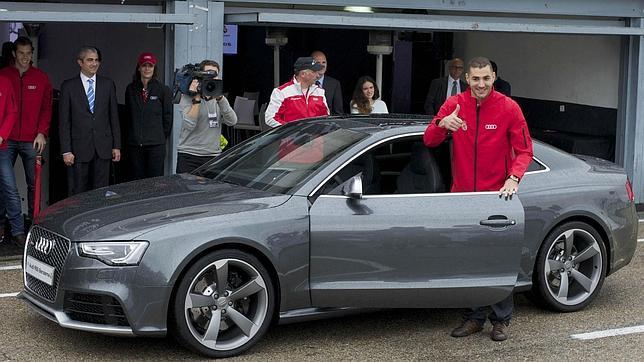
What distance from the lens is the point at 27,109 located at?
9.84 metres

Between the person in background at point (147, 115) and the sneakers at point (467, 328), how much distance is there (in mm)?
4285

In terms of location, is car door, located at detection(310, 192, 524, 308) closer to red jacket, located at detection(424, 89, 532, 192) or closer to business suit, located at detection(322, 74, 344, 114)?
red jacket, located at detection(424, 89, 532, 192)

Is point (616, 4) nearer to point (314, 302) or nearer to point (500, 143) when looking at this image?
point (500, 143)

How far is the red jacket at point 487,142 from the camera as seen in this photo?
6.84 m

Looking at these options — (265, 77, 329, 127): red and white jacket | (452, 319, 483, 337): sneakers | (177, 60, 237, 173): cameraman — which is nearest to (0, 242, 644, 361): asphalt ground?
(452, 319, 483, 337): sneakers

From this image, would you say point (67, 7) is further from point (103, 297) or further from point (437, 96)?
point (437, 96)

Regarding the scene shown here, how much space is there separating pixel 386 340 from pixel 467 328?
55cm

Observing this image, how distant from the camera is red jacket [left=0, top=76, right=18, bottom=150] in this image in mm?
9547

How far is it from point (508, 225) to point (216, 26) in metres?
4.82

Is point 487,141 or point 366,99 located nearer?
point 487,141

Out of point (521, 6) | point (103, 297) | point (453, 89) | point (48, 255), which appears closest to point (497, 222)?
point (103, 297)

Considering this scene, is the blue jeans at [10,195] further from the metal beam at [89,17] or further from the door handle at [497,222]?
the door handle at [497,222]

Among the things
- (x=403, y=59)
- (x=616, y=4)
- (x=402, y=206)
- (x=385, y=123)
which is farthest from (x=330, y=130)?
(x=403, y=59)

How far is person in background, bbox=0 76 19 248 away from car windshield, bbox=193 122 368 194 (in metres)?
2.78
